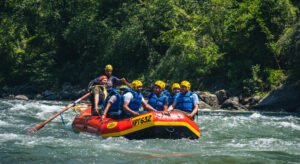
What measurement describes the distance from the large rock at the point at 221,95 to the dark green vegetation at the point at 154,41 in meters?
1.11

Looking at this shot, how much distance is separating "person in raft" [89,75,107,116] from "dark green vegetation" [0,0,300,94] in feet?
32.5

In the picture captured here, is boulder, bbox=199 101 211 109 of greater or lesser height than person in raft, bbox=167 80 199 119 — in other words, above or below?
above

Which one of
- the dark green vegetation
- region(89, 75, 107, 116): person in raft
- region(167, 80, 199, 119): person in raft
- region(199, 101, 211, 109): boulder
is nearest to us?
region(167, 80, 199, 119): person in raft

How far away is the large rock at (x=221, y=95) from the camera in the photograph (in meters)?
23.3

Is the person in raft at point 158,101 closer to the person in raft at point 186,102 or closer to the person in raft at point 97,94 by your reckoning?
the person in raft at point 186,102

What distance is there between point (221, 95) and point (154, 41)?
6.81 m

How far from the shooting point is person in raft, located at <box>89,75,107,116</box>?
1371 cm

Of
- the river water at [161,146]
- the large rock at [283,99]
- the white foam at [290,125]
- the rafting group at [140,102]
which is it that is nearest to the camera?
the river water at [161,146]

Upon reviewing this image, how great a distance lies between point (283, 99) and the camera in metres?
21.6

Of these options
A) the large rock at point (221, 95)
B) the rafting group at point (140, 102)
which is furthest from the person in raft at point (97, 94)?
the large rock at point (221, 95)

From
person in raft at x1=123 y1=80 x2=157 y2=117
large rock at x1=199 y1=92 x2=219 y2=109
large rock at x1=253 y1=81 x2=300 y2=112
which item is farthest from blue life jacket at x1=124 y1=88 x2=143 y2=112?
large rock at x1=199 y1=92 x2=219 y2=109

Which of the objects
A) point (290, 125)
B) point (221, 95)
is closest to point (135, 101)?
point (290, 125)

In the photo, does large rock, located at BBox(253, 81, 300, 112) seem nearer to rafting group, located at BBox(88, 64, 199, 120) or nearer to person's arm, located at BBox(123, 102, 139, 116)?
rafting group, located at BBox(88, 64, 199, 120)

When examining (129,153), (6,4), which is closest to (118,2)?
(6,4)
